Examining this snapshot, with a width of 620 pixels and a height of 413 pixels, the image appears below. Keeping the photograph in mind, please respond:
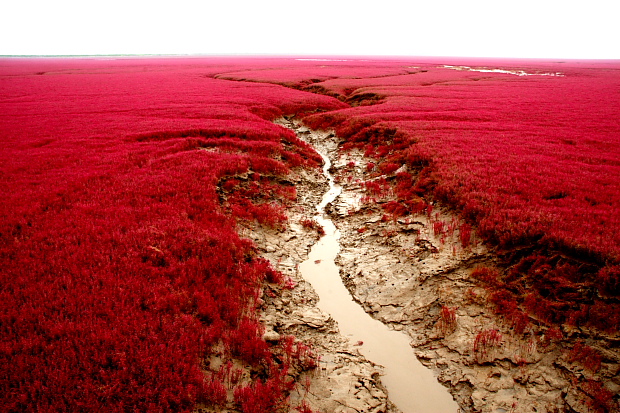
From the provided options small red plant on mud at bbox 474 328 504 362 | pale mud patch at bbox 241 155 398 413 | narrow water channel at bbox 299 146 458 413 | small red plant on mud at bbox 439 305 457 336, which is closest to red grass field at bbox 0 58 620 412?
pale mud patch at bbox 241 155 398 413

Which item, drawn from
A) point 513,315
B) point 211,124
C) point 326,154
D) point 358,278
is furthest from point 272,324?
point 211,124

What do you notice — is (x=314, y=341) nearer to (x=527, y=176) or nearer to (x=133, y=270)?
(x=133, y=270)

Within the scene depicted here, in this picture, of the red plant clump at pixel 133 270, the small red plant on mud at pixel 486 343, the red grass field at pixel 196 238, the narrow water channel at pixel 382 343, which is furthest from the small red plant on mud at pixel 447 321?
the red plant clump at pixel 133 270

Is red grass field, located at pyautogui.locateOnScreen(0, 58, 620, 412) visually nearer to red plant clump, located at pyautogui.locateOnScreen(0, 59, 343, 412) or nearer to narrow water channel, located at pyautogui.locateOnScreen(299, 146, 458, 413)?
red plant clump, located at pyautogui.locateOnScreen(0, 59, 343, 412)

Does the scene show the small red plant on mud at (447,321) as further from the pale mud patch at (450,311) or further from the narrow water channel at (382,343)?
the narrow water channel at (382,343)

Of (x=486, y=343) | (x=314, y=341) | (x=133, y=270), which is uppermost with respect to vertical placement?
(x=133, y=270)

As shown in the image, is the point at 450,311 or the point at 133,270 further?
the point at 450,311

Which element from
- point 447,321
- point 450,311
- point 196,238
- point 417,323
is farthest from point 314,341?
point 196,238
